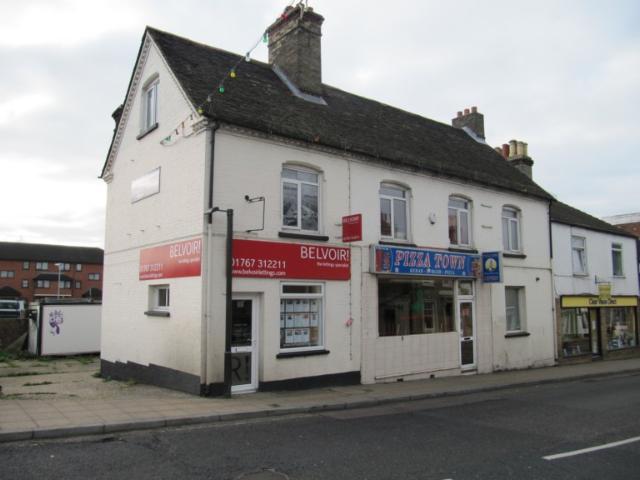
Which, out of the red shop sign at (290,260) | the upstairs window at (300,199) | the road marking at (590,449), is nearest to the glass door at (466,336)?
the red shop sign at (290,260)

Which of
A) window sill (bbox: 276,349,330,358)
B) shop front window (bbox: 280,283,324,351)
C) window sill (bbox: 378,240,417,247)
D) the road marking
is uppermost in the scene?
window sill (bbox: 378,240,417,247)

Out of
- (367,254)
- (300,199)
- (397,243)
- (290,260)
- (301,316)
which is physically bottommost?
(301,316)

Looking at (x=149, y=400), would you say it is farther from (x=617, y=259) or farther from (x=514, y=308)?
(x=617, y=259)

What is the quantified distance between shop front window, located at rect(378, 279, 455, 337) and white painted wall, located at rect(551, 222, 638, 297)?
6.46m

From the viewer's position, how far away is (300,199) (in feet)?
44.6

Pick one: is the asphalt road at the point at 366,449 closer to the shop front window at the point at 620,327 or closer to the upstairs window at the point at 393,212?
the upstairs window at the point at 393,212

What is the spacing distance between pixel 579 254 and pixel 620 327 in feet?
14.6

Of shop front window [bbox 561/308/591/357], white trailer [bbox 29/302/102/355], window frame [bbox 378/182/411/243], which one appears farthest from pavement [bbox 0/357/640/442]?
white trailer [bbox 29/302/102/355]

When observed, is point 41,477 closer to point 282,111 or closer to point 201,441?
point 201,441

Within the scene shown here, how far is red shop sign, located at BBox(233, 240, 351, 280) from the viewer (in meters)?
12.1

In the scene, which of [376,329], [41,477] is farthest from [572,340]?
[41,477]

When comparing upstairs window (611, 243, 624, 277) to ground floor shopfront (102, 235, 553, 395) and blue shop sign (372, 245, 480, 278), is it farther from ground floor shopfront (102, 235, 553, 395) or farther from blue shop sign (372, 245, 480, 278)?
blue shop sign (372, 245, 480, 278)

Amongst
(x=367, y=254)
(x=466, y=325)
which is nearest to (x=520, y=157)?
(x=466, y=325)

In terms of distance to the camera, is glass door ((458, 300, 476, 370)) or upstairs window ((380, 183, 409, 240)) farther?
glass door ((458, 300, 476, 370))
